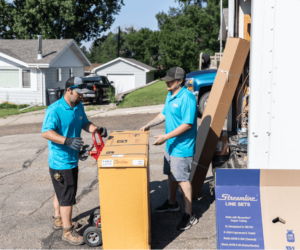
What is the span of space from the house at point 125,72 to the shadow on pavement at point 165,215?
94.9 feet

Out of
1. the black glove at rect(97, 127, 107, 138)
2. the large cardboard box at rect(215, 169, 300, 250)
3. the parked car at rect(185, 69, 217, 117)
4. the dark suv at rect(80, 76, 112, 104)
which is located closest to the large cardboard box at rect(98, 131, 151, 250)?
the black glove at rect(97, 127, 107, 138)

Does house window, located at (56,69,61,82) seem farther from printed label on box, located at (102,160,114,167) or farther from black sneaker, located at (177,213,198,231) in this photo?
printed label on box, located at (102,160,114,167)

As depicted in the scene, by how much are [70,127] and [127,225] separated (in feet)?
4.27

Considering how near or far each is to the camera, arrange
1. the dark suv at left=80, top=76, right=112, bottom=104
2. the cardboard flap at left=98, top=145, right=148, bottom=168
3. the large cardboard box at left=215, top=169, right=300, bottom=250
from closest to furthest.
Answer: the large cardboard box at left=215, top=169, right=300, bottom=250
the cardboard flap at left=98, top=145, right=148, bottom=168
the dark suv at left=80, top=76, right=112, bottom=104

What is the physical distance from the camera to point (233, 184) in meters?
2.51

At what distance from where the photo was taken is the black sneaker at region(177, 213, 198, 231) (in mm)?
4176

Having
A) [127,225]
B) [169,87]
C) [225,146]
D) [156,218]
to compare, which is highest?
[169,87]

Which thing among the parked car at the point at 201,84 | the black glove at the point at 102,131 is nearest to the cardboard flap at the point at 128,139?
the black glove at the point at 102,131

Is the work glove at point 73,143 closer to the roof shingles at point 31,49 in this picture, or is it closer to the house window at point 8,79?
the roof shingles at point 31,49

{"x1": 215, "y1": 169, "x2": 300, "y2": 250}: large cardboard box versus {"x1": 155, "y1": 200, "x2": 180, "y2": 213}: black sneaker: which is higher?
{"x1": 215, "y1": 169, "x2": 300, "y2": 250}: large cardboard box

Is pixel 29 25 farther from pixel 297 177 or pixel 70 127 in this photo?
pixel 297 177

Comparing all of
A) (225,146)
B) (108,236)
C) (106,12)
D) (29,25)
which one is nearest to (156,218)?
(108,236)

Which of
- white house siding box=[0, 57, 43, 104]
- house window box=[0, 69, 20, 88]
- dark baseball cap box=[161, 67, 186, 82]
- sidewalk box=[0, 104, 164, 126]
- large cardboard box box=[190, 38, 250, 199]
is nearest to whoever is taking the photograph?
dark baseball cap box=[161, 67, 186, 82]

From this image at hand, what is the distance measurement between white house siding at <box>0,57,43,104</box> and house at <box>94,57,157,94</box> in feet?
46.7
